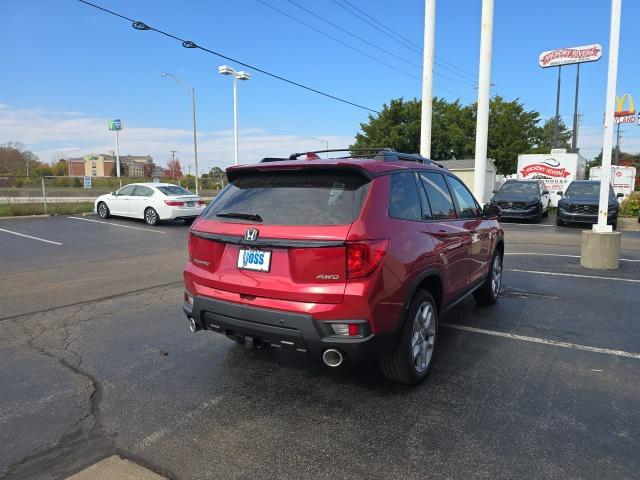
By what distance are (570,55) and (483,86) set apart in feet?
107

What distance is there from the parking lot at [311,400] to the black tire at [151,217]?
33.9 feet

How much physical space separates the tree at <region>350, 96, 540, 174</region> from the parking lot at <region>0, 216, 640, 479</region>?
39.3 meters

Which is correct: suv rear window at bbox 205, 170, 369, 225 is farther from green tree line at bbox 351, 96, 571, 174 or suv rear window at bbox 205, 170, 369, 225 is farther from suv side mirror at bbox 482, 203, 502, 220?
green tree line at bbox 351, 96, 571, 174

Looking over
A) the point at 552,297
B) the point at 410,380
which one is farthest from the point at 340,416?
the point at 552,297

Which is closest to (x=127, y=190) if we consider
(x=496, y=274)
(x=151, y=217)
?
(x=151, y=217)

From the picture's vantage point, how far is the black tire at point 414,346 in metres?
3.53

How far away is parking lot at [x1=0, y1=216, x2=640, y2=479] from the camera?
9.11ft

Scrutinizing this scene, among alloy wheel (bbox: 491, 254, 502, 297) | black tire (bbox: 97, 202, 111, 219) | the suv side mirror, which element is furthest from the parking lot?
black tire (bbox: 97, 202, 111, 219)

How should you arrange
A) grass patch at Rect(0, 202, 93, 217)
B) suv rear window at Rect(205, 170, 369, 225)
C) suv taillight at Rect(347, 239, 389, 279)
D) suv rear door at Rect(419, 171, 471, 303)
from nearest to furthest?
suv taillight at Rect(347, 239, 389, 279)
suv rear window at Rect(205, 170, 369, 225)
suv rear door at Rect(419, 171, 471, 303)
grass patch at Rect(0, 202, 93, 217)

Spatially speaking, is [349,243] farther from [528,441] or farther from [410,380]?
[528,441]

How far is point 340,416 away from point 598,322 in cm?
375

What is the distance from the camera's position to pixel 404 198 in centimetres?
377

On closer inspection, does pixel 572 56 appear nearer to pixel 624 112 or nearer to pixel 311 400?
pixel 624 112

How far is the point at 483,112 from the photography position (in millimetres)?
12180
